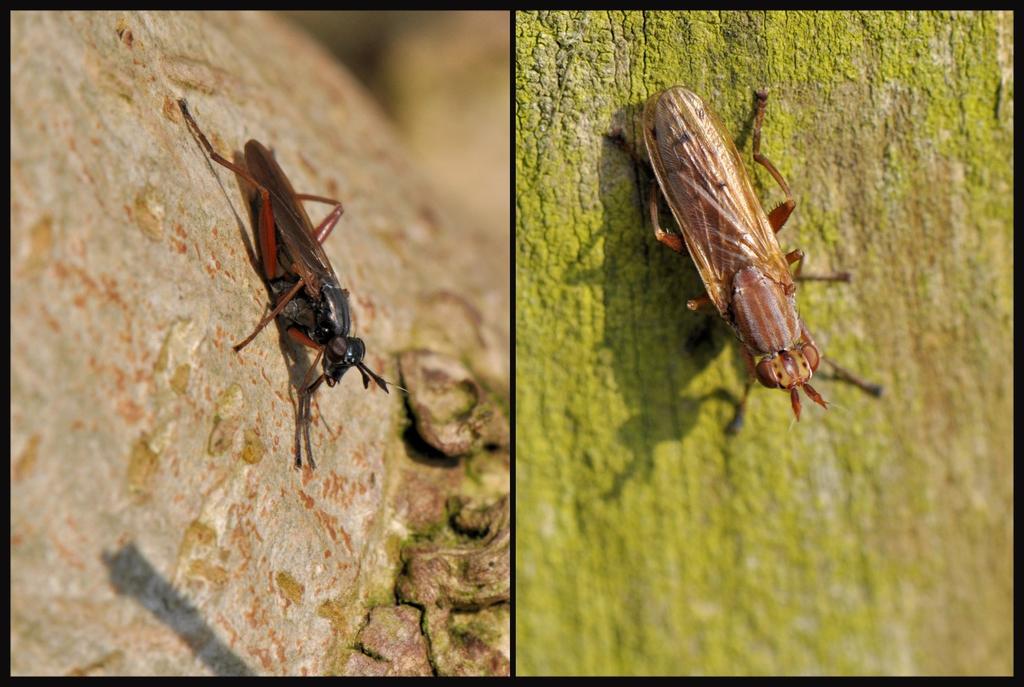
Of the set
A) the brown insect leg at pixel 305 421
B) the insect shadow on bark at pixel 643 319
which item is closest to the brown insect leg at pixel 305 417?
the brown insect leg at pixel 305 421

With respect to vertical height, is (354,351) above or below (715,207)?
below

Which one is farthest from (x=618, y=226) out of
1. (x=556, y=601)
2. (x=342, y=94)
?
(x=342, y=94)

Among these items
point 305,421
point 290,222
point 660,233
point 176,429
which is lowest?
point 176,429

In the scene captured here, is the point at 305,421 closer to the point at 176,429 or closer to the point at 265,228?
the point at 176,429

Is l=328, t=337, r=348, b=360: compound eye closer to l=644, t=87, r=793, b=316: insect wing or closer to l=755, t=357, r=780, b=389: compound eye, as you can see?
l=644, t=87, r=793, b=316: insect wing

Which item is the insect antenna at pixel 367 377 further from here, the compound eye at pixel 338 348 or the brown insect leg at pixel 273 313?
the brown insect leg at pixel 273 313

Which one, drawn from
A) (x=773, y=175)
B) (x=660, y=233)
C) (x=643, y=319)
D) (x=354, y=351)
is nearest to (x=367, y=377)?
(x=354, y=351)
